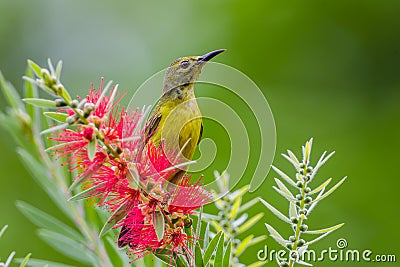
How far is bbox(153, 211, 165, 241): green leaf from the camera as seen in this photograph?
1145 mm

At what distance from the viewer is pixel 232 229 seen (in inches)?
54.6

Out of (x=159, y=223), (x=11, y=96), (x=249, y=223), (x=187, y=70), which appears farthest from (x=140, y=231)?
(x=187, y=70)

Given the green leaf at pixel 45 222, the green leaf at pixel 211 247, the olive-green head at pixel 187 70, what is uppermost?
the olive-green head at pixel 187 70

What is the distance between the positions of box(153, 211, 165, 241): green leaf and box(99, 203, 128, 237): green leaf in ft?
0.22

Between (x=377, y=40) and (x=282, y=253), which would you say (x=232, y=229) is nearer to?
(x=282, y=253)

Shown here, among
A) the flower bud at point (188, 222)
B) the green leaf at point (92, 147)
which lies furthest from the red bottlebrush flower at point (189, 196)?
the green leaf at point (92, 147)

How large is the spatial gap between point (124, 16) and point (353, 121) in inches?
140

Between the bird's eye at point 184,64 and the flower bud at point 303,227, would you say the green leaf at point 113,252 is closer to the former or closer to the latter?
the flower bud at point 303,227

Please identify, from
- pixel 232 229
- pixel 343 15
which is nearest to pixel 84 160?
pixel 232 229

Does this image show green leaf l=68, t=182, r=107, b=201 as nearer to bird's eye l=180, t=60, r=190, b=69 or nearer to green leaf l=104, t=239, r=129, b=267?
green leaf l=104, t=239, r=129, b=267

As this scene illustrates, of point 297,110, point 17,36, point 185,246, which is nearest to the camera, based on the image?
point 185,246

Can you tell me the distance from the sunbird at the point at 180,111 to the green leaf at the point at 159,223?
95 centimetres

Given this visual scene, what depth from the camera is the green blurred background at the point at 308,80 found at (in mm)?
3920

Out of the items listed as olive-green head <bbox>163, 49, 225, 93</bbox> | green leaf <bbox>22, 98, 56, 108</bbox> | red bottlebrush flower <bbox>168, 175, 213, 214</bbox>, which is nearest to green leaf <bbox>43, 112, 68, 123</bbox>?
green leaf <bbox>22, 98, 56, 108</bbox>
